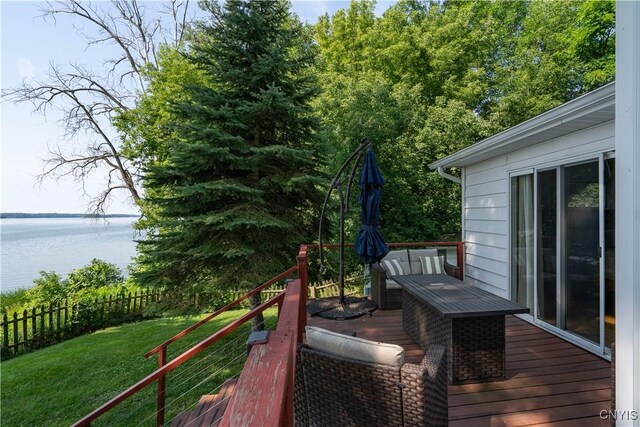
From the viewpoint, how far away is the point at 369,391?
1849mm

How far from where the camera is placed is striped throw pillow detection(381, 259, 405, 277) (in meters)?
5.25

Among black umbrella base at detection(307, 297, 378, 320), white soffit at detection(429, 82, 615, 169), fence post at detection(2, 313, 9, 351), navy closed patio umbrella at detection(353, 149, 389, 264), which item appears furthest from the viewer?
fence post at detection(2, 313, 9, 351)

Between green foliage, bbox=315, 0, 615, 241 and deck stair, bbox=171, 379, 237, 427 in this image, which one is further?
green foliage, bbox=315, 0, 615, 241

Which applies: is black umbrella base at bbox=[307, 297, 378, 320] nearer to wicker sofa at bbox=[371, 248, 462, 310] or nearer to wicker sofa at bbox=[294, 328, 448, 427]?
wicker sofa at bbox=[371, 248, 462, 310]

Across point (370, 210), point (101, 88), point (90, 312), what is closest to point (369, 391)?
point (370, 210)

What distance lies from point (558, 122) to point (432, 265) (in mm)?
2909

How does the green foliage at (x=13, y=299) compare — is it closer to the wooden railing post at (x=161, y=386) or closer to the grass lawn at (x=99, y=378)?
the grass lawn at (x=99, y=378)

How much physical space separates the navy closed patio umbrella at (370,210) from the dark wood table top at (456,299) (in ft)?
1.58

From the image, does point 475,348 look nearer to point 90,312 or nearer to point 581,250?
point 581,250

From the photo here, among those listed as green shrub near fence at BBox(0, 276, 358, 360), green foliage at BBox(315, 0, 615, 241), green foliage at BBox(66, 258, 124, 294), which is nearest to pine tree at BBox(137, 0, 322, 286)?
green shrub near fence at BBox(0, 276, 358, 360)

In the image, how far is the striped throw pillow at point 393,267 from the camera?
17.2 ft

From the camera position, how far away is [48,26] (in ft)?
37.5

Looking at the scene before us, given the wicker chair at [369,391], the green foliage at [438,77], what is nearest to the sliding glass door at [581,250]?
the wicker chair at [369,391]

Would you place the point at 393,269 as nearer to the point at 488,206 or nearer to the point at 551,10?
the point at 488,206
